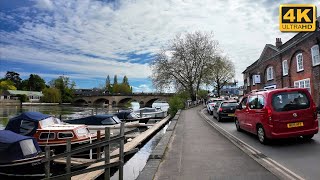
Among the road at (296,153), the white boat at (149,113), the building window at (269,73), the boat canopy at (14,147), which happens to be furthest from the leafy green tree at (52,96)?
the road at (296,153)

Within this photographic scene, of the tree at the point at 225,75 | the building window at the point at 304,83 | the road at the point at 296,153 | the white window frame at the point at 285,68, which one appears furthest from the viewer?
the tree at the point at 225,75

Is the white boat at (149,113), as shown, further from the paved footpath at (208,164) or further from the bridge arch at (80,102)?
the bridge arch at (80,102)

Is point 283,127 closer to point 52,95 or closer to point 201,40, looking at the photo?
point 201,40

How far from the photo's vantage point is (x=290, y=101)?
9867 millimetres

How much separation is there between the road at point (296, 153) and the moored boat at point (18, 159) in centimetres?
802

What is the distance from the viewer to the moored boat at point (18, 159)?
11.0 m

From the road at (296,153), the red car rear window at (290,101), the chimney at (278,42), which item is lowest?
the road at (296,153)

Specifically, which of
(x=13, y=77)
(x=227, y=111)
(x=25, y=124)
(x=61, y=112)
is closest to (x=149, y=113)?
(x=227, y=111)

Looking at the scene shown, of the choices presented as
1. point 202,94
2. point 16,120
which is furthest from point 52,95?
point 16,120

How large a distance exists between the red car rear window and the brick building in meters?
14.2

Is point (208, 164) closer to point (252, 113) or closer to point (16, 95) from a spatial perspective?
point (252, 113)

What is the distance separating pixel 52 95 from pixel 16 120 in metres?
102

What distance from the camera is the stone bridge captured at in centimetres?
9294

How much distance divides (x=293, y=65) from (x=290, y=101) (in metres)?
19.4
